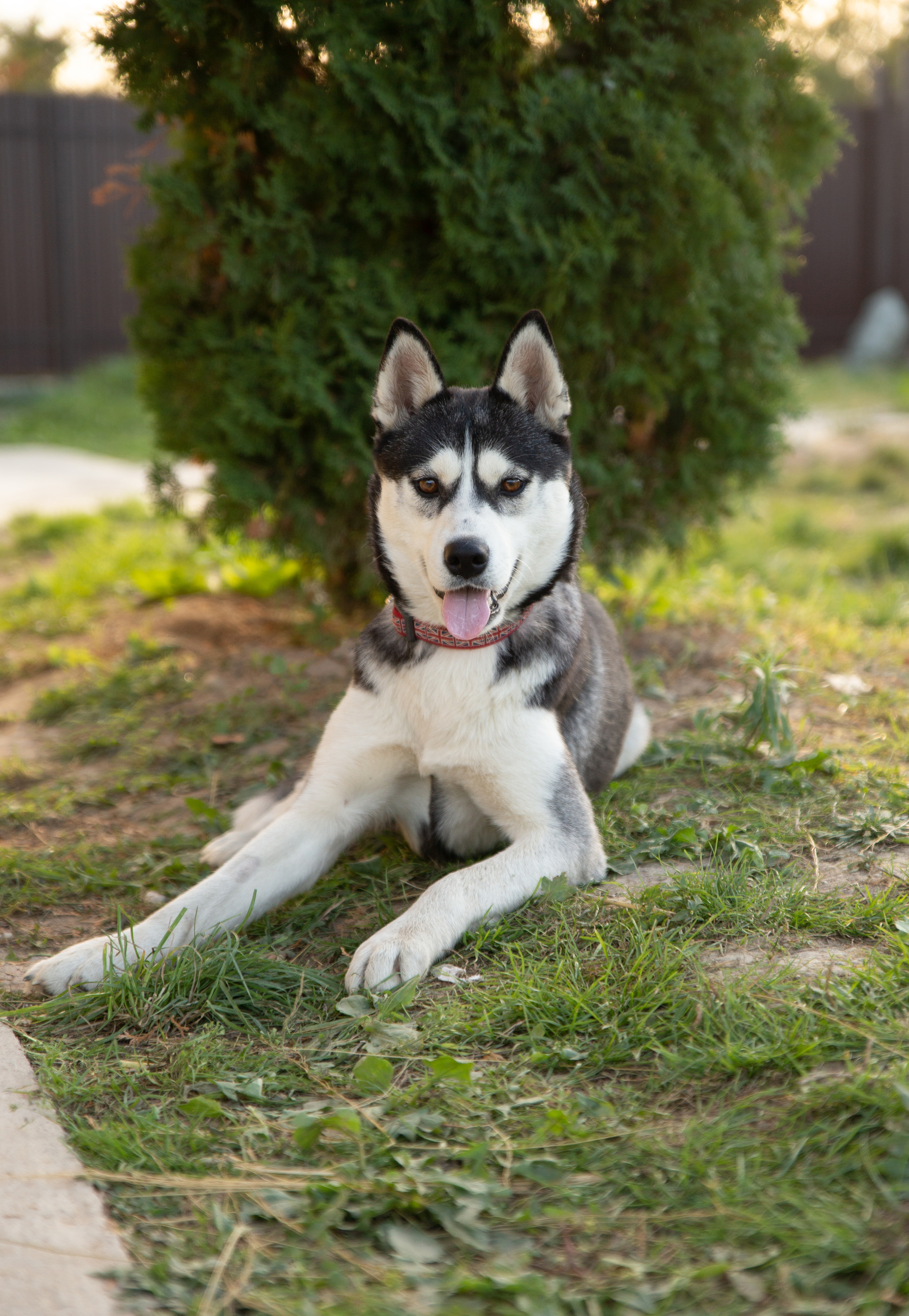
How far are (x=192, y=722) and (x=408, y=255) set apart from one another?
219 centimetres

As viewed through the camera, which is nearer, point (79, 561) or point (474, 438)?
point (474, 438)

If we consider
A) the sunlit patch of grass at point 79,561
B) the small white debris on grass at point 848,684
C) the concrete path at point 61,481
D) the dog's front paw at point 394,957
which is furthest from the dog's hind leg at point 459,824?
the concrete path at point 61,481

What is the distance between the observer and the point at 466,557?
2.98 meters

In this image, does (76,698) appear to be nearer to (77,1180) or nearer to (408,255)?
(408,255)

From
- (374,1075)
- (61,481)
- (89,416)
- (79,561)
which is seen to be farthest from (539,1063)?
(89,416)

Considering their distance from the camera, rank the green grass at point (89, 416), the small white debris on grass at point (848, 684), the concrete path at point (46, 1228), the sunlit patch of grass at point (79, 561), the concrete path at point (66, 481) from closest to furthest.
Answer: the concrete path at point (46, 1228) → the small white debris on grass at point (848, 684) → the sunlit patch of grass at point (79, 561) → the concrete path at point (66, 481) → the green grass at point (89, 416)

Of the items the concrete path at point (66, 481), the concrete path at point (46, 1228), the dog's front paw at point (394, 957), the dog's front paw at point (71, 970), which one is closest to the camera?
the concrete path at point (46, 1228)

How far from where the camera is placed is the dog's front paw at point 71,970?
2893 mm

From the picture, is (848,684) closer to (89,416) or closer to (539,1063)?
(539,1063)

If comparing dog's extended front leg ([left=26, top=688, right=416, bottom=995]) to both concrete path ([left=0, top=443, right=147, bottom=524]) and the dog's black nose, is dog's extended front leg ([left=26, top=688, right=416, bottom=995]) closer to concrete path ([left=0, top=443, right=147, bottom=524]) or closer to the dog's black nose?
the dog's black nose

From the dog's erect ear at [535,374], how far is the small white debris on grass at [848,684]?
6.60ft

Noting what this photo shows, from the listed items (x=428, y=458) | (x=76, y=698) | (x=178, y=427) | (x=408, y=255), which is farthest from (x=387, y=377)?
(x=76, y=698)

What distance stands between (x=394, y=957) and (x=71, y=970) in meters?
0.85

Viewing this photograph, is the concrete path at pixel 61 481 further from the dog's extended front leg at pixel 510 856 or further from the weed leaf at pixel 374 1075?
the weed leaf at pixel 374 1075
